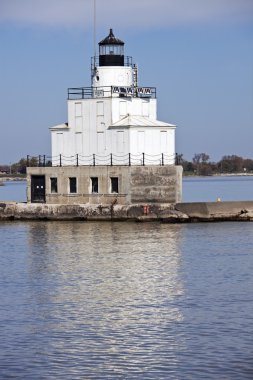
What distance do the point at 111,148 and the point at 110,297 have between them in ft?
71.3

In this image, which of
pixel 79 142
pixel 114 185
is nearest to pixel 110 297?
pixel 114 185

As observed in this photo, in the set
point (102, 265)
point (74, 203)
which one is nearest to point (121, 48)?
point (74, 203)

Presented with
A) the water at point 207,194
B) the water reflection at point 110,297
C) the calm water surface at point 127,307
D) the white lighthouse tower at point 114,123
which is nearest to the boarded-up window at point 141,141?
the white lighthouse tower at point 114,123

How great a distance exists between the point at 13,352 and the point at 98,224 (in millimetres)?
25509

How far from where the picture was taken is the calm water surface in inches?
690

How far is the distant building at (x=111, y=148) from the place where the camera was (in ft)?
146

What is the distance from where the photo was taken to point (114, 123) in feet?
149

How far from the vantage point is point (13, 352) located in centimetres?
1848

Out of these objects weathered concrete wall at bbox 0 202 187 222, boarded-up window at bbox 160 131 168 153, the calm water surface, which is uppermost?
boarded-up window at bbox 160 131 168 153

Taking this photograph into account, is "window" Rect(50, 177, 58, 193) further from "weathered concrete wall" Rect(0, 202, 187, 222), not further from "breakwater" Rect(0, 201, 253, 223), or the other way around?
"breakwater" Rect(0, 201, 253, 223)

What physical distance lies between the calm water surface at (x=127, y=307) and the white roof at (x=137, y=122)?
7608 millimetres

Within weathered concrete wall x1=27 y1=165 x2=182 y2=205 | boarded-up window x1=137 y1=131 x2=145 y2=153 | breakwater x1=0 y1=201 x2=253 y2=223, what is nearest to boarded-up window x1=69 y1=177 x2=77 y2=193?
weathered concrete wall x1=27 y1=165 x2=182 y2=205

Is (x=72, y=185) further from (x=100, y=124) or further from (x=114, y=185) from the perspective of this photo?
(x=100, y=124)

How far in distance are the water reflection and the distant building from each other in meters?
4.17
